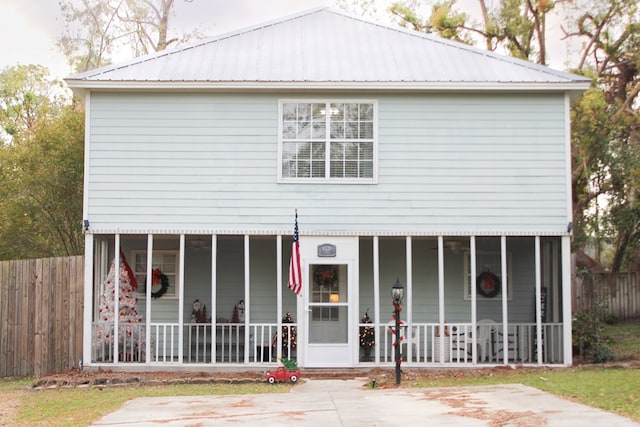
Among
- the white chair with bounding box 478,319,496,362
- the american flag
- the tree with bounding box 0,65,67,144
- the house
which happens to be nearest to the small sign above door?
the house

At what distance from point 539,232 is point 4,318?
34.2 feet

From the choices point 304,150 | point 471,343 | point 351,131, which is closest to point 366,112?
point 351,131

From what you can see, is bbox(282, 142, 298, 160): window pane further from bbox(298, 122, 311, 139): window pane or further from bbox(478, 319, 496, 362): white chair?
bbox(478, 319, 496, 362): white chair

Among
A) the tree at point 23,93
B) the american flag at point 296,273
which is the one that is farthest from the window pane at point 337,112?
the tree at point 23,93

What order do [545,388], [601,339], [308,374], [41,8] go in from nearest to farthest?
[545,388] → [308,374] → [601,339] → [41,8]

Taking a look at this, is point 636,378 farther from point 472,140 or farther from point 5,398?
point 5,398

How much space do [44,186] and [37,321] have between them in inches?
279

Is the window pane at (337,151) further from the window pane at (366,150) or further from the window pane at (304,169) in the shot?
the window pane at (304,169)

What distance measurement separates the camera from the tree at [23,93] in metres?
34.6

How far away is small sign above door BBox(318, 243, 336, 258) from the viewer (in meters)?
15.5

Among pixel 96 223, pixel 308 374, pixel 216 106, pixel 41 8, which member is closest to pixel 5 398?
pixel 96 223

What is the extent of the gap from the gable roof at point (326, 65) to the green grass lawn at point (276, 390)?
5466mm

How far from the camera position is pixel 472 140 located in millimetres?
15602

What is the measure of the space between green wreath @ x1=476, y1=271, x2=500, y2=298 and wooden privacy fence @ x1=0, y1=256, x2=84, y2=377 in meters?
8.45
